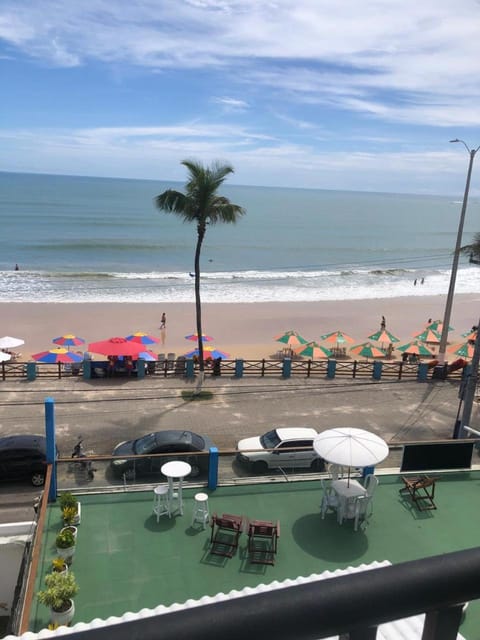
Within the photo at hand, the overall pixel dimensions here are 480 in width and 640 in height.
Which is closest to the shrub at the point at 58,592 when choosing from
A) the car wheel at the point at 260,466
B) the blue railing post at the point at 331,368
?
the car wheel at the point at 260,466

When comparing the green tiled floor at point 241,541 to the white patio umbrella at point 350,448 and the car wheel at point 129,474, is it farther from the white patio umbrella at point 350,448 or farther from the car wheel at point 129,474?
the white patio umbrella at point 350,448

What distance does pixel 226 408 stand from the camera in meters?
21.6

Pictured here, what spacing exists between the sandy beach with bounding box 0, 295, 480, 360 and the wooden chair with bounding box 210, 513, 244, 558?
75.7 ft

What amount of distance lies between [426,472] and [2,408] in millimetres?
15184

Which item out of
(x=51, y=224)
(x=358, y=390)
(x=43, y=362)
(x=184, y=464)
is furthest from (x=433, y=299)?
(x=51, y=224)

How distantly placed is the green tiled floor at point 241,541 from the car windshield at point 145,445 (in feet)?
10.9

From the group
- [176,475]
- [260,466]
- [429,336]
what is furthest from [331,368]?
[176,475]

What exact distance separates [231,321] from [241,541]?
32541mm

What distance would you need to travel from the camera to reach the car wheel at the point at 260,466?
42.9 ft

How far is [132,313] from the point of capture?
4388 cm

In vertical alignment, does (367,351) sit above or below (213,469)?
below

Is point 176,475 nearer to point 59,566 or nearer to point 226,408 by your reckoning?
point 59,566

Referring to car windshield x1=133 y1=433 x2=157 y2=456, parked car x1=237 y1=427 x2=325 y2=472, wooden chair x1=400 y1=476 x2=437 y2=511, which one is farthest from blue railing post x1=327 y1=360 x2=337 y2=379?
wooden chair x1=400 y1=476 x2=437 y2=511

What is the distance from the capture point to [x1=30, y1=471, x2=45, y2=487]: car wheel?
15.4 m
